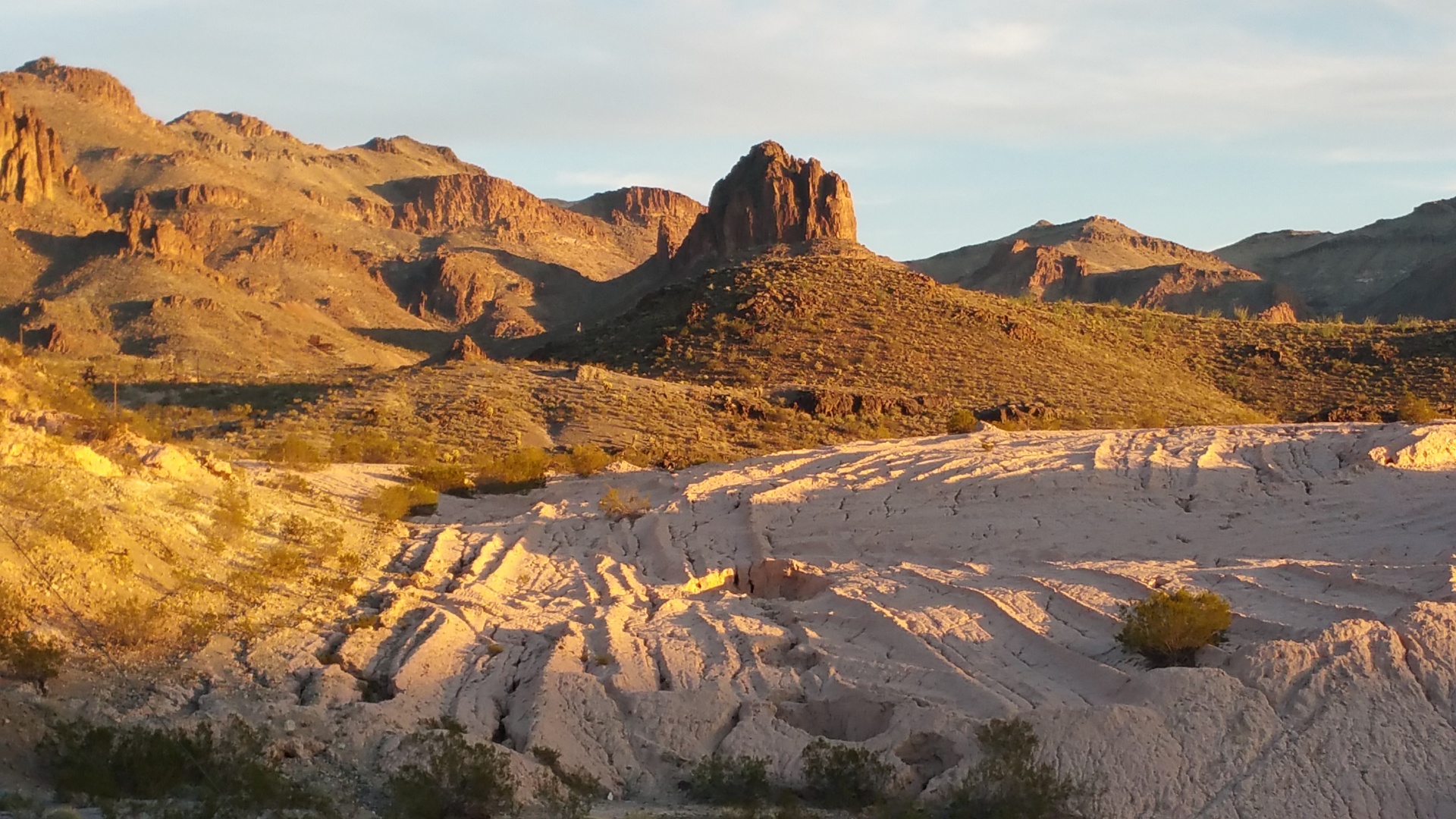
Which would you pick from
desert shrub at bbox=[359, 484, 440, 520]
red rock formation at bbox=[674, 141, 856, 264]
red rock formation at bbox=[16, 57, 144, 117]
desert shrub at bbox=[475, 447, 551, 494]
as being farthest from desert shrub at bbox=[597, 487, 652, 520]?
red rock formation at bbox=[16, 57, 144, 117]

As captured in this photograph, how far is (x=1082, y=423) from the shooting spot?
122 feet

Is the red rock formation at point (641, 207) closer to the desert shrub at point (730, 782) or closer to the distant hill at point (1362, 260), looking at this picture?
the distant hill at point (1362, 260)

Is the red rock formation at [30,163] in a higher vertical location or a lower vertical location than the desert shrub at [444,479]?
higher

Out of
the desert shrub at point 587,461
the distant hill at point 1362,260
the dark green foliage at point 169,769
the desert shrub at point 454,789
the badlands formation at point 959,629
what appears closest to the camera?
the dark green foliage at point 169,769

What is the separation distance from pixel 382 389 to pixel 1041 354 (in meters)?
23.8

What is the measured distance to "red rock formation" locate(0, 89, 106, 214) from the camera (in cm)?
9306

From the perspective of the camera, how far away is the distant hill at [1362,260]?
12788 centimetres

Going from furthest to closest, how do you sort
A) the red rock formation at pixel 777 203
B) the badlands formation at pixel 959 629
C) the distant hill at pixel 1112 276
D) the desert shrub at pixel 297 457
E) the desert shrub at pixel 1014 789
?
the distant hill at pixel 1112 276, the red rock formation at pixel 777 203, the desert shrub at pixel 297 457, the badlands formation at pixel 959 629, the desert shrub at pixel 1014 789

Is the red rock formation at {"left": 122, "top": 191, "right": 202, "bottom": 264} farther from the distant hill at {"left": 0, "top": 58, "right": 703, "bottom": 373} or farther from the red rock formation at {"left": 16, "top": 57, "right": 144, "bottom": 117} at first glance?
the red rock formation at {"left": 16, "top": 57, "right": 144, "bottom": 117}

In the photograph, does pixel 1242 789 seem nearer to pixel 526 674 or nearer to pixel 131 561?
pixel 526 674

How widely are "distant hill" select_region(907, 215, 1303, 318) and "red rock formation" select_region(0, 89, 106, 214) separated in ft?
226

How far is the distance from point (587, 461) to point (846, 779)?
1703cm

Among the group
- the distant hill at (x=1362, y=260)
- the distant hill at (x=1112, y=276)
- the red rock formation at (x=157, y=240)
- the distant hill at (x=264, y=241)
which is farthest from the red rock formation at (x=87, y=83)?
the distant hill at (x=1362, y=260)

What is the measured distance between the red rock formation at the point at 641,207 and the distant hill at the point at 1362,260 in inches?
2703
